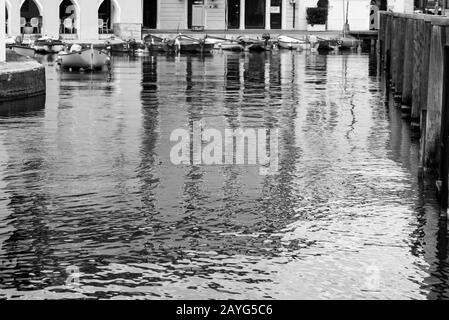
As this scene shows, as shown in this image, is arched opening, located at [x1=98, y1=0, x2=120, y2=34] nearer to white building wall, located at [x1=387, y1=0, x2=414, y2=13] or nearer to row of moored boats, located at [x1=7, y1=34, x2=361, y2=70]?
row of moored boats, located at [x1=7, y1=34, x2=361, y2=70]

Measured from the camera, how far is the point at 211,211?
69.5 feet

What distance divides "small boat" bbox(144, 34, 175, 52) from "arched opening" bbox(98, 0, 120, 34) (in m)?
4.27

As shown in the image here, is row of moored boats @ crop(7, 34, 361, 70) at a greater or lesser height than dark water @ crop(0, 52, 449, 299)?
greater

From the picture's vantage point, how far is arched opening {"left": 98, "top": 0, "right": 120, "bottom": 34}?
94.9 m

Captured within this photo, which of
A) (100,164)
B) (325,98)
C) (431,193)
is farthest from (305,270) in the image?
(325,98)

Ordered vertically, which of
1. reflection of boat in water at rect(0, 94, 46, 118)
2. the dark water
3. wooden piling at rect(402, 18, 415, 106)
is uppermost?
wooden piling at rect(402, 18, 415, 106)

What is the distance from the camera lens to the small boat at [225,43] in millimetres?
92562

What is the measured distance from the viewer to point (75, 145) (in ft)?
97.9

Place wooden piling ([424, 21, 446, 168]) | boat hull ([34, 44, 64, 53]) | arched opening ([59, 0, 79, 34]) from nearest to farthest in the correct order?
wooden piling ([424, 21, 446, 168])
boat hull ([34, 44, 64, 53])
arched opening ([59, 0, 79, 34])

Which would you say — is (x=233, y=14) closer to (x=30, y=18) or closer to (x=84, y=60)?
(x=30, y=18)

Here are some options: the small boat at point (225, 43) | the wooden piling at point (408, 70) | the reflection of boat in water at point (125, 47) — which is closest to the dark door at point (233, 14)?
the small boat at point (225, 43)

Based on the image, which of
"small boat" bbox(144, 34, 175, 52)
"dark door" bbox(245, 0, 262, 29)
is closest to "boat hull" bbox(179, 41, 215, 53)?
"small boat" bbox(144, 34, 175, 52)

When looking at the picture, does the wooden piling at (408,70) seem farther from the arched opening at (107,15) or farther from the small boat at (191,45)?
the arched opening at (107,15)

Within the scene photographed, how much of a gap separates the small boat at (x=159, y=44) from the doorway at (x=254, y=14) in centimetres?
1385
